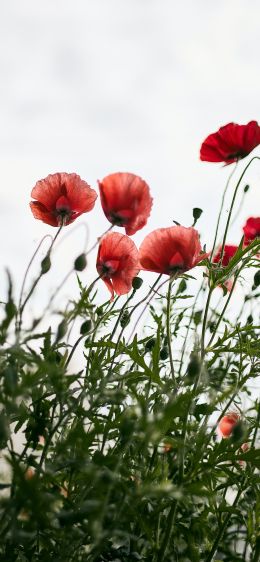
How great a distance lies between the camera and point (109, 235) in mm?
1577

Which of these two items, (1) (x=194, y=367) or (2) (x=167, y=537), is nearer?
(1) (x=194, y=367)

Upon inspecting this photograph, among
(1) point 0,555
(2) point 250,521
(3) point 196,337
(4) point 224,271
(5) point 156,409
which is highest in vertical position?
(4) point 224,271

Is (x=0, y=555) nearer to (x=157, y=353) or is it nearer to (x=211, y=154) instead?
(x=157, y=353)

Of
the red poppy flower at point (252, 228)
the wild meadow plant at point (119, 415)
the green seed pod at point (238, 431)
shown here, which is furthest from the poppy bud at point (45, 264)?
the red poppy flower at point (252, 228)

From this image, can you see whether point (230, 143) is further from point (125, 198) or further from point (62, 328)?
point (62, 328)

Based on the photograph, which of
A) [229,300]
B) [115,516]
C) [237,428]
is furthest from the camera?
[229,300]

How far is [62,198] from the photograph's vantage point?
1.57 metres

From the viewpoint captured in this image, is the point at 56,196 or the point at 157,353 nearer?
the point at 157,353

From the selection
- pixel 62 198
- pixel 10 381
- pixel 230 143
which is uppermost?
pixel 230 143

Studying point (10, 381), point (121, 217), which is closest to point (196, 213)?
point (121, 217)

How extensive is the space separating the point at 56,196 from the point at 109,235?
0.16 m

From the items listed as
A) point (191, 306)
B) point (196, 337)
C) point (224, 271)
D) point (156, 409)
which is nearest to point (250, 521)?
point (156, 409)

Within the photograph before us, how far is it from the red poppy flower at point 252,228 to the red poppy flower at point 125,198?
0.78 meters

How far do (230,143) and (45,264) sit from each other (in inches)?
30.0
